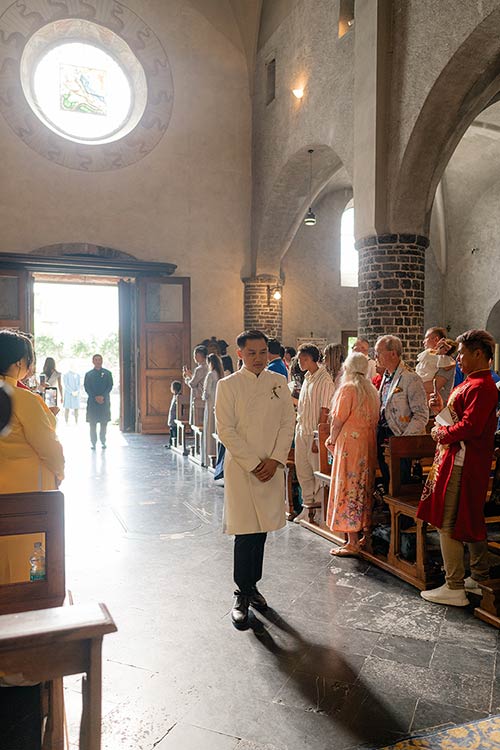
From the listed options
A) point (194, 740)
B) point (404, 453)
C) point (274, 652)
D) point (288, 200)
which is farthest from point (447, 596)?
point (288, 200)

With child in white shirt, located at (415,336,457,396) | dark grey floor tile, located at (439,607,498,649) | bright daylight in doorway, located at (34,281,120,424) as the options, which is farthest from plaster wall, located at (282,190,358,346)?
dark grey floor tile, located at (439,607,498,649)

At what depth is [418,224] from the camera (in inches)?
346

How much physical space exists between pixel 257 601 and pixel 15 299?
955 cm

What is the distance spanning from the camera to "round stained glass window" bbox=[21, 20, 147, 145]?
1234 centimetres

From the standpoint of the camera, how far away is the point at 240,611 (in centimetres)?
356

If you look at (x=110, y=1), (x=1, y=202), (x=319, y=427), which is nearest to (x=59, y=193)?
(x=1, y=202)

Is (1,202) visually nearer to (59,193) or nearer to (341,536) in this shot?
(59,193)

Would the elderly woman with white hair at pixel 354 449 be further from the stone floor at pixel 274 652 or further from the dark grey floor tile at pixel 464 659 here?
the dark grey floor tile at pixel 464 659

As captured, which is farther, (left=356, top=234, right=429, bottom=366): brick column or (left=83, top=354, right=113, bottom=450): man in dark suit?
(left=83, top=354, right=113, bottom=450): man in dark suit

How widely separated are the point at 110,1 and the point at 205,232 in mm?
5061

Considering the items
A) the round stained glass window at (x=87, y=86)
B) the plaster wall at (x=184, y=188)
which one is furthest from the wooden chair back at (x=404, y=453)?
the round stained glass window at (x=87, y=86)

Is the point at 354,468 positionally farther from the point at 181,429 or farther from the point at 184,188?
the point at 184,188

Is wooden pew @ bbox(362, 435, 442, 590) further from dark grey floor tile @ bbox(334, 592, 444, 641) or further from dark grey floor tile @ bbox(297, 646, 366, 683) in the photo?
dark grey floor tile @ bbox(297, 646, 366, 683)

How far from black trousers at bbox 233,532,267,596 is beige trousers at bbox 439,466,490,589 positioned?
45.8 inches
